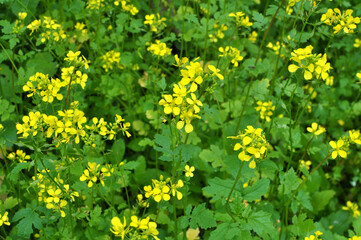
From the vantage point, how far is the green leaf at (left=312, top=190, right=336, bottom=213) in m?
3.26

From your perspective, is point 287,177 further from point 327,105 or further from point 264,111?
point 327,105

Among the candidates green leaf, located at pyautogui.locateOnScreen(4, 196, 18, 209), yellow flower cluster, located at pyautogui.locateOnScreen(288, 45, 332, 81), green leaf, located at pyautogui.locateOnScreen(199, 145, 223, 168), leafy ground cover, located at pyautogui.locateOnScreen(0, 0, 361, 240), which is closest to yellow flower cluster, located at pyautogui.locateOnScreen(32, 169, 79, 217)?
leafy ground cover, located at pyautogui.locateOnScreen(0, 0, 361, 240)

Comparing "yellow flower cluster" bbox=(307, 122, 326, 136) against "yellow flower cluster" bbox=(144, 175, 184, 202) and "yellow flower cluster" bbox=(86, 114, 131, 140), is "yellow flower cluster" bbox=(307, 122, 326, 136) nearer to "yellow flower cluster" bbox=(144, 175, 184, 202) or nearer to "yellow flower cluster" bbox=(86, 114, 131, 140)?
"yellow flower cluster" bbox=(144, 175, 184, 202)

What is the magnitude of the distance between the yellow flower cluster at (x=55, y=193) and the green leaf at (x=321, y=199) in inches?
92.8

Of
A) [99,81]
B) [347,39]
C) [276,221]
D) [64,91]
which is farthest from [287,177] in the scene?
[347,39]

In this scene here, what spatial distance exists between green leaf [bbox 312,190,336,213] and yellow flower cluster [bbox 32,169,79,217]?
2357 millimetres

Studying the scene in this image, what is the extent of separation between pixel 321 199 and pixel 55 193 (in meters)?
2.52

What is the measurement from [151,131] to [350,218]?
6.97ft

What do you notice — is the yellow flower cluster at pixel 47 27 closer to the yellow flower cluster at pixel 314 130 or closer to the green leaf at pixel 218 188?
the green leaf at pixel 218 188

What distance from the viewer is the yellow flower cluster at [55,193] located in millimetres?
1910

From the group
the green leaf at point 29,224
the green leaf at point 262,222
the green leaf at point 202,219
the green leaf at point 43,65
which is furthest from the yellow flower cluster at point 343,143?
the green leaf at point 43,65

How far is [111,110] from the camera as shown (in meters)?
3.37

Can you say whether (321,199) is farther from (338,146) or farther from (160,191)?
(160,191)

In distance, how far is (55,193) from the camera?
1942mm
